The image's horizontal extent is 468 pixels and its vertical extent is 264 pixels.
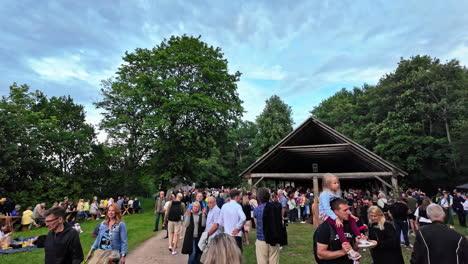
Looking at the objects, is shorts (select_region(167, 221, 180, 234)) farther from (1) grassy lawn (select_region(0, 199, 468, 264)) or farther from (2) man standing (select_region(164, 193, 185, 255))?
(1) grassy lawn (select_region(0, 199, 468, 264))

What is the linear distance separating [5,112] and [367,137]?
34357mm

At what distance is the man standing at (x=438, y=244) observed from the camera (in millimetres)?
2900

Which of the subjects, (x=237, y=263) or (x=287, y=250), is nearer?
(x=237, y=263)

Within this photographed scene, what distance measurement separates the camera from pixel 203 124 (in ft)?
72.3

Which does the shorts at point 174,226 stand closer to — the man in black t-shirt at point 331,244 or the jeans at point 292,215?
the man in black t-shirt at point 331,244

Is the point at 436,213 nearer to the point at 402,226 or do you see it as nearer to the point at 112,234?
the point at 112,234

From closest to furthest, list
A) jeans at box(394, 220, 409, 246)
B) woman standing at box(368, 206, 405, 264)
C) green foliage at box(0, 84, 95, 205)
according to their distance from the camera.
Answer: woman standing at box(368, 206, 405, 264) < jeans at box(394, 220, 409, 246) < green foliage at box(0, 84, 95, 205)

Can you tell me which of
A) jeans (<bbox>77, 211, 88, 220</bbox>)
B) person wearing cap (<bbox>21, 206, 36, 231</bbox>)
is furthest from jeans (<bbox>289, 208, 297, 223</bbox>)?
person wearing cap (<bbox>21, 206, 36, 231</bbox>)

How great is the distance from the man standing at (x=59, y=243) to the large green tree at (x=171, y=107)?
52.7ft

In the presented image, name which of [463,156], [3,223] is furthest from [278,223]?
[463,156]

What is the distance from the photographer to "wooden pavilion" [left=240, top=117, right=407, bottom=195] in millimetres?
13477

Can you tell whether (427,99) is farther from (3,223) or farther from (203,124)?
(3,223)

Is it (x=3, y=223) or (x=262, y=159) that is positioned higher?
(x=262, y=159)

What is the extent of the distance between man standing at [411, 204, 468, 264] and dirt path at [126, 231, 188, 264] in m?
5.67
